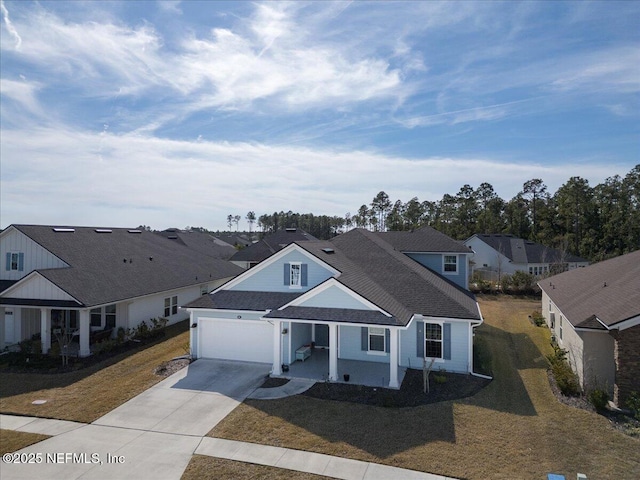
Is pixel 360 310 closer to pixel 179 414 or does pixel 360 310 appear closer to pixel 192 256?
pixel 179 414

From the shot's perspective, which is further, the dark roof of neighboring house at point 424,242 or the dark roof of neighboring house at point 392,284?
the dark roof of neighboring house at point 424,242

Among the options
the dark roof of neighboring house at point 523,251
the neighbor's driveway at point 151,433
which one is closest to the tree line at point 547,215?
the dark roof of neighboring house at point 523,251

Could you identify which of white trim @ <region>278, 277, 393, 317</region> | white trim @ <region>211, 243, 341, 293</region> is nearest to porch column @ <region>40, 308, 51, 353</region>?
white trim @ <region>211, 243, 341, 293</region>

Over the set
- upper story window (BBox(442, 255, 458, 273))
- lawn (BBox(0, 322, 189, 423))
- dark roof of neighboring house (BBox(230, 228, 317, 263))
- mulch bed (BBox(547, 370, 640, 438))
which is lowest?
lawn (BBox(0, 322, 189, 423))

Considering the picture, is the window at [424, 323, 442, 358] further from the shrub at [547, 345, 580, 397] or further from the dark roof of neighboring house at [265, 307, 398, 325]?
the shrub at [547, 345, 580, 397]

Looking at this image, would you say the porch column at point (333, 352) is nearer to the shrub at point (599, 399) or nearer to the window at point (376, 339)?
the window at point (376, 339)

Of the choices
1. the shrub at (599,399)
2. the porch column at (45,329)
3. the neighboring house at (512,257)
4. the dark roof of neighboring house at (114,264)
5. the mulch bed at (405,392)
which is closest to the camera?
the shrub at (599,399)

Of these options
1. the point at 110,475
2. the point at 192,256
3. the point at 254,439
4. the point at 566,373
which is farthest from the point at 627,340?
the point at 192,256

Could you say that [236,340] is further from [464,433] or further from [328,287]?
[464,433]
